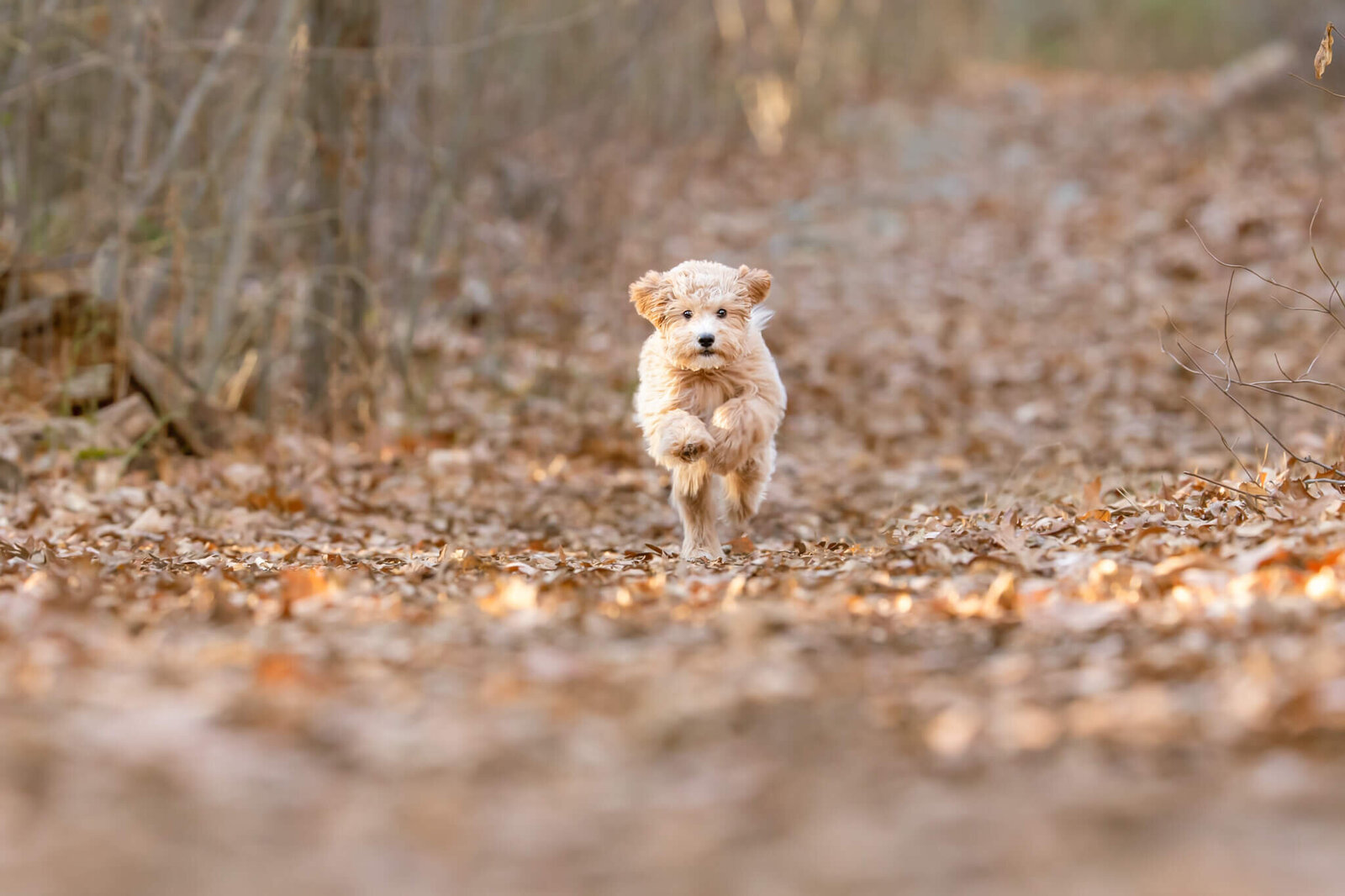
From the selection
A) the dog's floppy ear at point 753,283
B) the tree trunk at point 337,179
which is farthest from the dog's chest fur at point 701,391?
the tree trunk at point 337,179

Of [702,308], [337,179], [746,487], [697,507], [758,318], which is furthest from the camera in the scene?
[337,179]

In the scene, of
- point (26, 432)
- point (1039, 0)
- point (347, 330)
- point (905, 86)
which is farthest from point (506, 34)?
point (1039, 0)

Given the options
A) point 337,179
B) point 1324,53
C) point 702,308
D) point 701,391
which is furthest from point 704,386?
point 337,179

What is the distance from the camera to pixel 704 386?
602 centimetres

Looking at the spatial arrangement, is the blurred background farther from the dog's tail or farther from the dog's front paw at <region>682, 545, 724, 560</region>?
the dog's front paw at <region>682, 545, 724, 560</region>

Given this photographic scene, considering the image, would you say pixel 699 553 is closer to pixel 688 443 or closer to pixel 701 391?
pixel 688 443

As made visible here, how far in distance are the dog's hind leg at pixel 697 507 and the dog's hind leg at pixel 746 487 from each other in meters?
0.18

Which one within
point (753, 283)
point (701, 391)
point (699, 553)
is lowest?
point (699, 553)

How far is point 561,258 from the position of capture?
12.9 m

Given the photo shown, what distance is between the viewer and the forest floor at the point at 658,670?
2492mm

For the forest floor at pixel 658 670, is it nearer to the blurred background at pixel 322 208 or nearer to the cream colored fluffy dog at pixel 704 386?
the cream colored fluffy dog at pixel 704 386

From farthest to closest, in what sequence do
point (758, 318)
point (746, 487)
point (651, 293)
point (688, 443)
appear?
point (746, 487) < point (758, 318) < point (651, 293) < point (688, 443)

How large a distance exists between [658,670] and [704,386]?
269 cm

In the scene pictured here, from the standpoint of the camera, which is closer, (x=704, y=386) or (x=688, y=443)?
(x=688, y=443)
